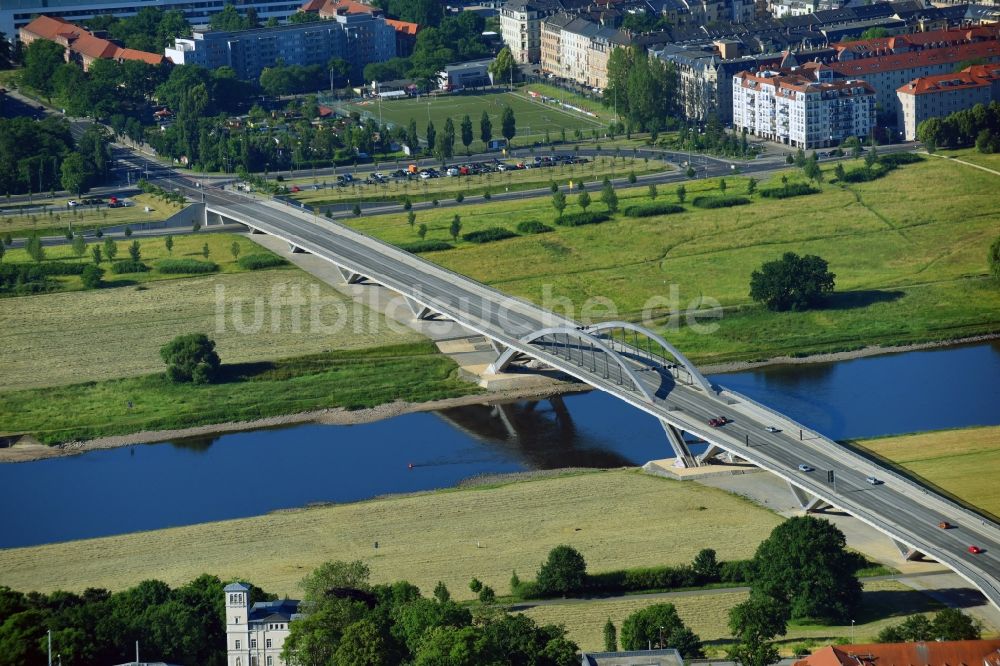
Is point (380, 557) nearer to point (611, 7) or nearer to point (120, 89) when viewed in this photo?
point (120, 89)

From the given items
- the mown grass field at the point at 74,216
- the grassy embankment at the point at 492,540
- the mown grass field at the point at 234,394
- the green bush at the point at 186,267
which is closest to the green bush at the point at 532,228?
the green bush at the point at 186,267

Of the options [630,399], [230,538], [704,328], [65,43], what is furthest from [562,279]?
[65,43]

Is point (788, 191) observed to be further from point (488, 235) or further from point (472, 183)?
point (472, 183)

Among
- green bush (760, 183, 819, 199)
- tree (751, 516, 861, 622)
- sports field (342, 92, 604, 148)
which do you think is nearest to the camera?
tree (751, 516, 861, 622)

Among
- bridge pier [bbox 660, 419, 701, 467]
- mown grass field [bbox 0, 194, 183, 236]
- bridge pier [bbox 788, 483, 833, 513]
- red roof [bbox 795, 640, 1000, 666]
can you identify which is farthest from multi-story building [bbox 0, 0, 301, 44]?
red roof [bbox 795, 640, 1000, 666]

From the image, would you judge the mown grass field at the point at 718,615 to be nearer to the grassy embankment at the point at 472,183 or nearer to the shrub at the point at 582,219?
the shrub at the point at 582,219

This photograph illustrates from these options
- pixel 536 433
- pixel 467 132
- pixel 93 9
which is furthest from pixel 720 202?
pixel 93 9

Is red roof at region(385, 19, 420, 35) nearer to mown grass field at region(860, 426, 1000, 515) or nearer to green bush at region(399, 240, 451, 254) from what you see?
green bush at region(399, 240, 451, 254)
